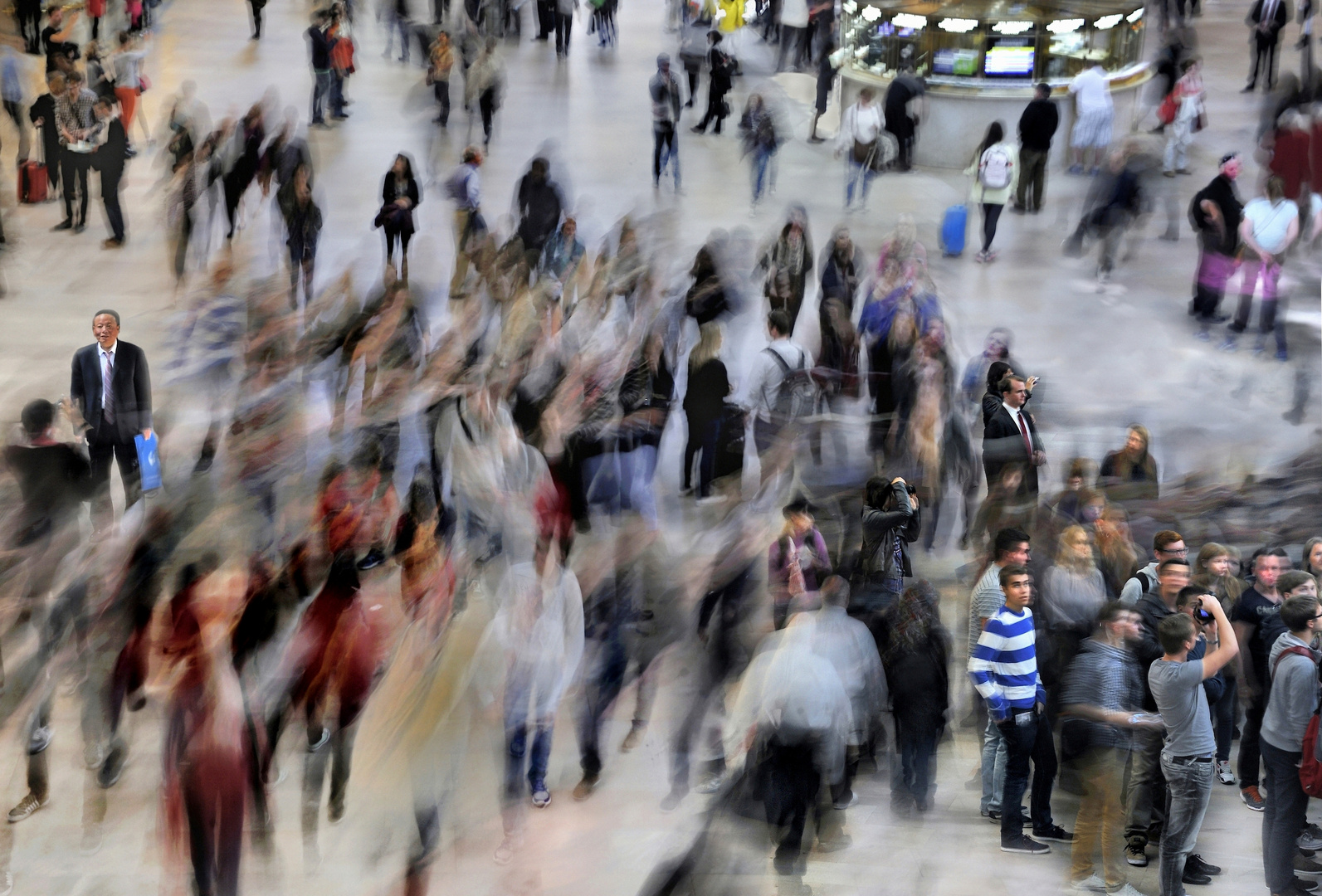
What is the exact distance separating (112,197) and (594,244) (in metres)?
5.03

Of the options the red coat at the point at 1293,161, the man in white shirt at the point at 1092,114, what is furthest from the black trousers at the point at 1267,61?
the red coat at the point at 1293,161

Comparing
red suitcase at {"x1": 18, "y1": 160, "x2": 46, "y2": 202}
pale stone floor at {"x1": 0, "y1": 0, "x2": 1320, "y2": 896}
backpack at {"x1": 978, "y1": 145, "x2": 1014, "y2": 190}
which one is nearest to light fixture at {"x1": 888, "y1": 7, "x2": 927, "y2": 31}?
pale stone floor at {"x1": 0, "y1": 0, "x2": 1320, "y2": 896}

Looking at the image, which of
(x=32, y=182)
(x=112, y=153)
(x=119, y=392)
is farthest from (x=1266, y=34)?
(x=119, y=392)

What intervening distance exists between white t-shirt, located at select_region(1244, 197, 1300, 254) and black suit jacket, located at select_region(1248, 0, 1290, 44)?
8813 mm

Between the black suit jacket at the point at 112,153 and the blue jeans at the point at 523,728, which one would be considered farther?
the black suit jacket at the point at 112,153

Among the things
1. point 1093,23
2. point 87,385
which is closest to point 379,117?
point 1093,23

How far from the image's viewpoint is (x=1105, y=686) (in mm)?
6867

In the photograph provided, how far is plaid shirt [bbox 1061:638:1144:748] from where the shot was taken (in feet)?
22.5

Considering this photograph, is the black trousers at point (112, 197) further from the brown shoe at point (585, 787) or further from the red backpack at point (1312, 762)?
the red backpack at point (1312, 762)

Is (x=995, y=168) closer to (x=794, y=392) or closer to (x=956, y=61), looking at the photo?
(x=956, y=61)

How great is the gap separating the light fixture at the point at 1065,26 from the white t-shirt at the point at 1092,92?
662 mm

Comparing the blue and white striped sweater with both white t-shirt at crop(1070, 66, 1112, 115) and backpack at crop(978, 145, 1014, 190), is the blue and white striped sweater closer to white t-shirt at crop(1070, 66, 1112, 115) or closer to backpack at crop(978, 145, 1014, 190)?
backpack at crop(978, 145, 1014, 190)

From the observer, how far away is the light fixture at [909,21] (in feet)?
60.8

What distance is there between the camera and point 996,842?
24.5 feet
